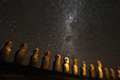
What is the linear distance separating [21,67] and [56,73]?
118cm

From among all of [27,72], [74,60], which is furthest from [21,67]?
[74,60]

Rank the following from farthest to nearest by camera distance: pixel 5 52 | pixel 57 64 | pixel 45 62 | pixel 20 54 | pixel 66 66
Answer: pixel 66 66 → pixel 57 64 → pixel 45 62 → pixel 20 54 → pixel 5 52

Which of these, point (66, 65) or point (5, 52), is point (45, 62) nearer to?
point (66, 65)

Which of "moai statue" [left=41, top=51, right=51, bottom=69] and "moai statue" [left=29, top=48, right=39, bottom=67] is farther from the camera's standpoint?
"moai statue" [left=41, top=51, right=51, bottom=69]

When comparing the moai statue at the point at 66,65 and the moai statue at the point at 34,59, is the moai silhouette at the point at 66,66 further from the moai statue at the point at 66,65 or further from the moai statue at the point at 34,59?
the moai statue at the point at 34,59

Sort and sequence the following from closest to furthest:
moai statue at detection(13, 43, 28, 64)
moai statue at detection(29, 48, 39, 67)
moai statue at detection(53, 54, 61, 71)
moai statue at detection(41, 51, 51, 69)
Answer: moai statue at detection(13, 43, 28, 64) → moai statue at detection(29, 48, 39, 67) → moai statue at detection(41, 51, 51, 69) → moai statue at detection(53, 54, 61, 71)

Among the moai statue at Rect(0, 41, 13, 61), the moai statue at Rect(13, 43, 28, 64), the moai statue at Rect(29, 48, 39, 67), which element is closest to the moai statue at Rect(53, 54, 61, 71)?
the moai statue at Rect(29, 48, 39, 67)

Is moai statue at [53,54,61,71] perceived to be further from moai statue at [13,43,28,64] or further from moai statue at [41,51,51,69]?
moai statue at [13,43,28,64]

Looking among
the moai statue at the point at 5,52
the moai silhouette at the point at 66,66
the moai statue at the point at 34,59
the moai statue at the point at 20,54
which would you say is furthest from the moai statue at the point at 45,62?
the moai statue at the point at 5,52

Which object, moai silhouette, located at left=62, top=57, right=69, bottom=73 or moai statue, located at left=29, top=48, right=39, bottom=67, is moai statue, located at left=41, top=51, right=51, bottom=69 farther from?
moai silhouette, located at left=62, top=57, right=69, bottom=73

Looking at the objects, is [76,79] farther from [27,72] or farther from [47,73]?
[27,72]

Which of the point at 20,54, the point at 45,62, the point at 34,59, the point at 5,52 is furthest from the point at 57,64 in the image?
the point at 5,52

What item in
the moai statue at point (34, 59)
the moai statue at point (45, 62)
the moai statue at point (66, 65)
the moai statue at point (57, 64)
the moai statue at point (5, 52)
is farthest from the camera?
the moai statue at point (66, 65)

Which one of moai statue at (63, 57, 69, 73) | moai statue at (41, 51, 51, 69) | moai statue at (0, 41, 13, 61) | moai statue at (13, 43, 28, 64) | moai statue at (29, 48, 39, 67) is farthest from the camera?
moai statue at (63, 57, 69, 73)
